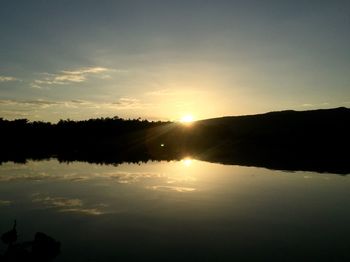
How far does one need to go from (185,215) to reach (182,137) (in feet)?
325

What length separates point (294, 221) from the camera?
82.7 feet

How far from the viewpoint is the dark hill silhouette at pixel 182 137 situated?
89000mm

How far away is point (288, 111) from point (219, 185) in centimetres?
12824


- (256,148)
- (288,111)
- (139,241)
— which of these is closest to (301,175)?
(139,241)

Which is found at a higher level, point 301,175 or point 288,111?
point 288,111

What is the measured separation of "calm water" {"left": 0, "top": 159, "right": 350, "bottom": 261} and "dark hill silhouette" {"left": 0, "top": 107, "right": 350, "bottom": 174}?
38.3 m

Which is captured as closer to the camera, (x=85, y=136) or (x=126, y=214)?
(x=126, y=214)

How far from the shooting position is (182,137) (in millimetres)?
125938

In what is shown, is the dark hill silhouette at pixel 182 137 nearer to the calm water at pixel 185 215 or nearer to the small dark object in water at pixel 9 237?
the calm water at pixel 185 215

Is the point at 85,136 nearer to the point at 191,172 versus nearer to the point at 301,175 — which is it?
the point at 191,172

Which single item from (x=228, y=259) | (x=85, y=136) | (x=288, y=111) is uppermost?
(x=288, y=111)

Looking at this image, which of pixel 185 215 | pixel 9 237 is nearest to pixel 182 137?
pixel 185 215

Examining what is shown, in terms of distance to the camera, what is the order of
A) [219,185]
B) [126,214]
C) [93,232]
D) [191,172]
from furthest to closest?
[191,172]
[219,185]
[126,214]
[93,232]

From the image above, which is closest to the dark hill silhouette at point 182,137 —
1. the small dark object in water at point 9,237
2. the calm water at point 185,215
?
the calm water at point 185,215
